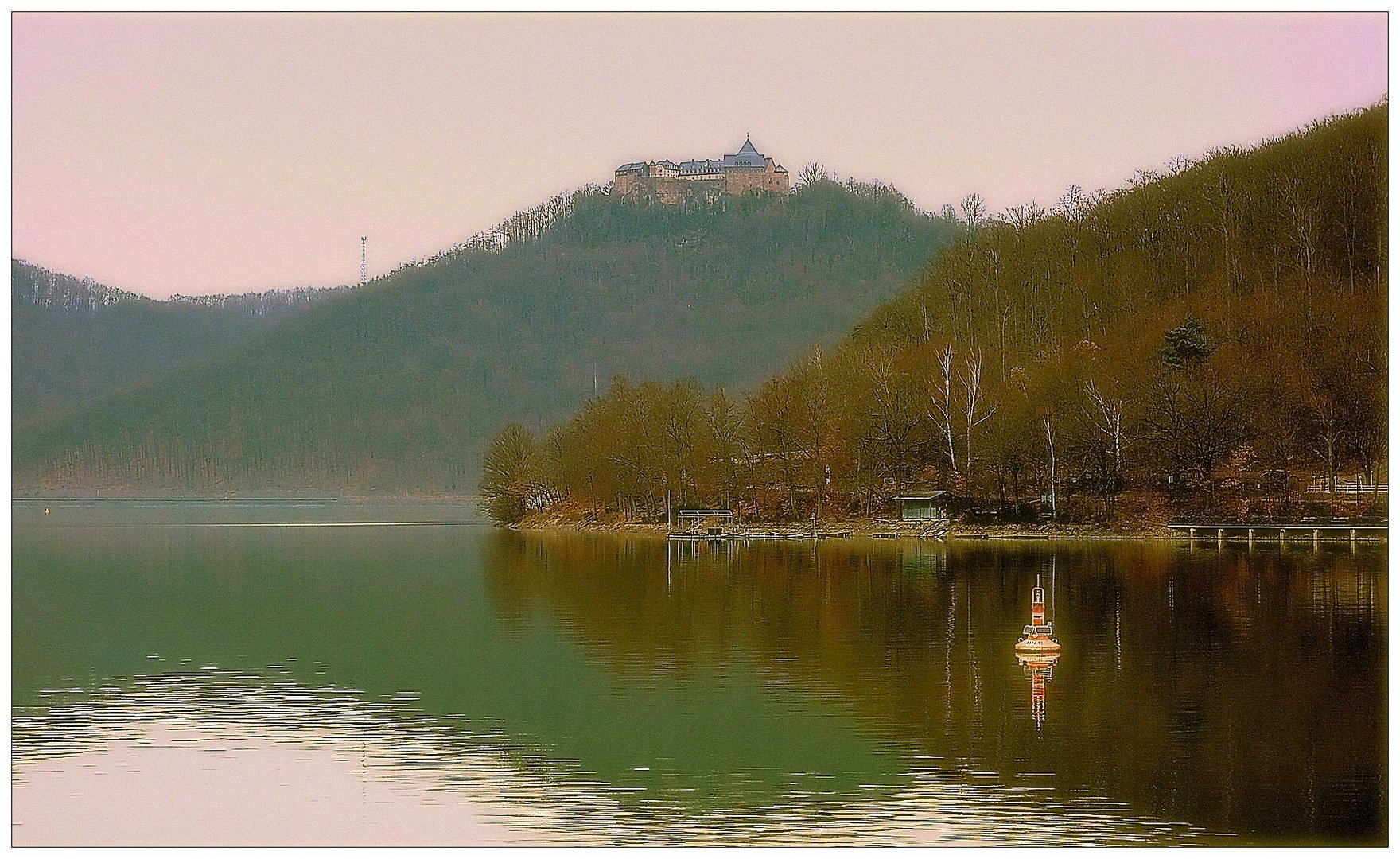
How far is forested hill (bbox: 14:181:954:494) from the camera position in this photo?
175625 millimetres

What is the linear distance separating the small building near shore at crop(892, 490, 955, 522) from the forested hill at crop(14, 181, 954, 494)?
9715cm

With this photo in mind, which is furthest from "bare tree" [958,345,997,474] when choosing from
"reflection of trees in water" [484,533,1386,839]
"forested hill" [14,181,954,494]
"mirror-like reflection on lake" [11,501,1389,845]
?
"forested hill" [14,181,954,494]

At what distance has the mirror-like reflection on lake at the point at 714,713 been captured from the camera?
576 inches

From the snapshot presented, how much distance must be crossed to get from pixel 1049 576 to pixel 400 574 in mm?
20224

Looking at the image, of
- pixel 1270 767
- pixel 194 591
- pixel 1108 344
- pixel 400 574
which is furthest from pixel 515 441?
pixel 1270 767

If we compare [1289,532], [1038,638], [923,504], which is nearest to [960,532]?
[923,504]

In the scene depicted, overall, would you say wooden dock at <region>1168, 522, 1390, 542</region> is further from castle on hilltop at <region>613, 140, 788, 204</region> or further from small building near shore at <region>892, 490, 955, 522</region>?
castle on hilltop at <region>613, 140, 788, 204</region>

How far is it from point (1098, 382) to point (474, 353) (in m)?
133

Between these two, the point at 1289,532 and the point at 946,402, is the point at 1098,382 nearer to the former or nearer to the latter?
the point at 946,402

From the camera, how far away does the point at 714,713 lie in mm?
19172

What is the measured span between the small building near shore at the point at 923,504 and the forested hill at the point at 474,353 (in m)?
97.1

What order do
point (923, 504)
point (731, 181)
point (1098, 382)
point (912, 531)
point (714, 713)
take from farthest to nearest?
point (731, 181) → point (923, 504) → point (1098, 382) → point (912, 531) → point (714, 713)

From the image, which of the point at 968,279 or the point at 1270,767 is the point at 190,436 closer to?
the point at 968,279

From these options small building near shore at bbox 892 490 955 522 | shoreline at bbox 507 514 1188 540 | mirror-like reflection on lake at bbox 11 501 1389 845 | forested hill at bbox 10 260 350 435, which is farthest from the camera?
forested hill at bbox 10 260 350 435
